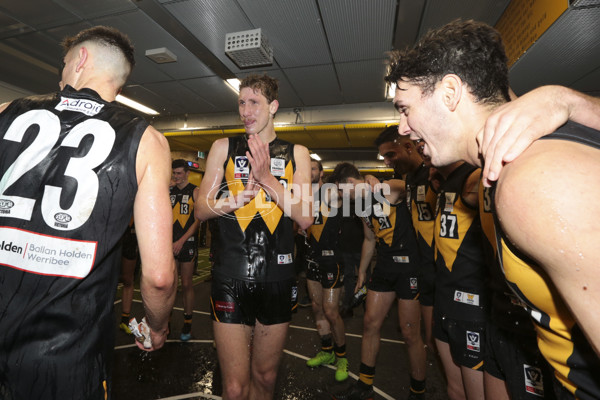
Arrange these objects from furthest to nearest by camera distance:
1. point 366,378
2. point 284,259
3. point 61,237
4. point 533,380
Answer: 1. point 366,378
2. point 284,259
3. point 533,380
4. point 61,237

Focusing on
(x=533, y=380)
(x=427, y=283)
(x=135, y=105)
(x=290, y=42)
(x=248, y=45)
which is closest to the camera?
(x=533, y=380)

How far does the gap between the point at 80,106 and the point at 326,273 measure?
11.7 ft

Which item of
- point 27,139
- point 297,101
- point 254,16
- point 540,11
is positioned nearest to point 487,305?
point 27,139

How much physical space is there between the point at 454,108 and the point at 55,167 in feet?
5.42

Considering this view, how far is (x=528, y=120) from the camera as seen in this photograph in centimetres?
82

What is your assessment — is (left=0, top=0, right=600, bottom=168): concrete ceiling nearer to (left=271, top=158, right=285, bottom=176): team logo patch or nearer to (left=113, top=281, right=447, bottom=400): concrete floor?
(left=271, top=158, right=285, bottom=176): team logo patch

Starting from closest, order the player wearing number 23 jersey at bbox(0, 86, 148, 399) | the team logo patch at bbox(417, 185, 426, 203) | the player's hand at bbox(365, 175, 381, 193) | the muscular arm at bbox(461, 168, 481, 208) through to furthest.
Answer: the player wearing number 23 jersey at bbox(0, 86, 148, 399)
the muscular arm at bbox(461, 168, 481, 208)
the team logo patch at bbox(417, 185, 426, 203)
the player's hand at bbox(365, 175, 381, 193)

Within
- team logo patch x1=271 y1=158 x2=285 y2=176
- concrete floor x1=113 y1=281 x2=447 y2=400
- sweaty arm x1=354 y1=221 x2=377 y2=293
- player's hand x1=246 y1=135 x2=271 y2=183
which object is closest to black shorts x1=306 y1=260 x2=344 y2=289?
sweaty arm x1=354 y1=221 x2=377 y2=293

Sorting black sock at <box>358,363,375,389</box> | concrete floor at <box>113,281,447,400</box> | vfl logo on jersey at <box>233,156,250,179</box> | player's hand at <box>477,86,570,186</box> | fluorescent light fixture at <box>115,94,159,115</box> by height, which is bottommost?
concrete floor at <box>113,281,447,400</box>

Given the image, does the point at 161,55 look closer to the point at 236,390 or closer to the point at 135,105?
the point at 135,105

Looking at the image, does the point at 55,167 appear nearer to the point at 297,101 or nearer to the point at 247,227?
the point at 247,227

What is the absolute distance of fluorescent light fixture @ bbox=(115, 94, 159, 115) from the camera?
8.27m

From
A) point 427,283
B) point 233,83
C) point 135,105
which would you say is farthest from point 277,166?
point 135,105

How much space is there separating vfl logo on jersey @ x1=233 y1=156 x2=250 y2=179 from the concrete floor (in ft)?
7.66
